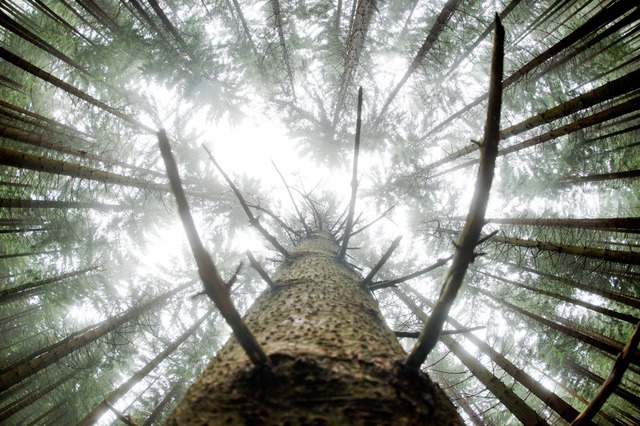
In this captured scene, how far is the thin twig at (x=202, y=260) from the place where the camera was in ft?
1.97

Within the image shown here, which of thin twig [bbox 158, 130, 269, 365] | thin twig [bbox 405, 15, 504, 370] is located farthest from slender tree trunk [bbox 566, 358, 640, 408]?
thin twig [bbox 158, 130, 269, 365]

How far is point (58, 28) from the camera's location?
7.48 metres

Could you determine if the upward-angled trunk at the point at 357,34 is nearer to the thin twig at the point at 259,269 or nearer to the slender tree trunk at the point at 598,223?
the slender tree trunk at the point at 598,223

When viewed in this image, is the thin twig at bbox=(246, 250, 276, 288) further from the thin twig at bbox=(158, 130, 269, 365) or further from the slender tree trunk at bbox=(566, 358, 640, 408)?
the slender tree trunk at bbox=(566, 358, 640, 408)

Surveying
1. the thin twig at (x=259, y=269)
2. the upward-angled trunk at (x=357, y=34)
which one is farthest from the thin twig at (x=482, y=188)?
the upward-angled trunk at (x=357, y=34)

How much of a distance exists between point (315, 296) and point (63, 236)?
9.96 meters

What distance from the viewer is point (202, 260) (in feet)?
2.09

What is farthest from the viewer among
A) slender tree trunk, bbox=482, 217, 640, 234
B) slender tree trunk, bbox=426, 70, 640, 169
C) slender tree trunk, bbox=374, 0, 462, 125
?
slender tree trunk, bbox=374, 0, 462, 125

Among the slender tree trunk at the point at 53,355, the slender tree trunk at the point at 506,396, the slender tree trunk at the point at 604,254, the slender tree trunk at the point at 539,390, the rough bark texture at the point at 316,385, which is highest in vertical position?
the slender tree trunk at the point at 604,254

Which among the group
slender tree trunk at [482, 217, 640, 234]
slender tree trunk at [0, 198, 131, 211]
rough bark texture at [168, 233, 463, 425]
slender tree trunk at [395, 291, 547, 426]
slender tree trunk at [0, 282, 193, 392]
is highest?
slender tree trunk at [482, 217, 640, 234]

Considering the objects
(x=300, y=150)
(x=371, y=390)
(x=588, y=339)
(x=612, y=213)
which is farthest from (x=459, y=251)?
(x=612, y=213)

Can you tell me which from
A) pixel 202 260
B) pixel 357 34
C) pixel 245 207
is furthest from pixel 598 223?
pixel 202 260

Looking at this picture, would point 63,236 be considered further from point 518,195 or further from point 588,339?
point 518,195

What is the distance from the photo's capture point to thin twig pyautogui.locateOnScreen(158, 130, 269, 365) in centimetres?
60
